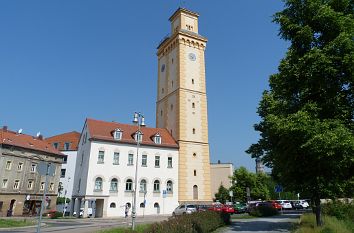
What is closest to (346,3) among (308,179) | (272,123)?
(272,123)

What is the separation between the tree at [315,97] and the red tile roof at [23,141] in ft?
142

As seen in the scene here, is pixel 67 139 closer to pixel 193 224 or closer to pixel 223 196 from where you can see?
pixel 223 196

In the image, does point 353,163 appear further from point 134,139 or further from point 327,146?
point 134,139

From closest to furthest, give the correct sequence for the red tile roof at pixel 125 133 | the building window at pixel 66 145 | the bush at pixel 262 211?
the bush at pixel 262 211 → the red tile roof at pixel 125 133 → the building window at pixel 66 145

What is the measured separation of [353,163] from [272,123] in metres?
4.62

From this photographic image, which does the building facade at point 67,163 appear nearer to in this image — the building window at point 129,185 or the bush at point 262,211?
the building window at point 129,185

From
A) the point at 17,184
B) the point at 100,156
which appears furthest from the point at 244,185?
the point at 17,184

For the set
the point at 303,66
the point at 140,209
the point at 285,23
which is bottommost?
the point at 140,209

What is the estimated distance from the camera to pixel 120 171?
5053 cm

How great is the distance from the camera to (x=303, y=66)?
19.2 metres

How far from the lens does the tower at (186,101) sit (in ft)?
183

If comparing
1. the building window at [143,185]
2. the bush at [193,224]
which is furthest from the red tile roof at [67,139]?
the bush at [193,224]

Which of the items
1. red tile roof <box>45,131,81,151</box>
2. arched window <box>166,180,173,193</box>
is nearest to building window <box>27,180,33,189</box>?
red tile roof <box>45,131,81,151</box>

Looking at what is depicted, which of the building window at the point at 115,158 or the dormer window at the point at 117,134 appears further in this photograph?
the dormer window at the point at 117,134
